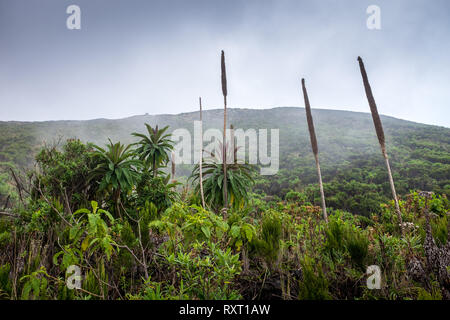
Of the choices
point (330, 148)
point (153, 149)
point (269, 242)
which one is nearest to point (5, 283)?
point (269, 242)

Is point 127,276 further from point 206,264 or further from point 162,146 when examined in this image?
point 162,146

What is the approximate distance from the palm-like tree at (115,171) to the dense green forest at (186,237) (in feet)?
0.10

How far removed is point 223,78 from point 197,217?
4.78m

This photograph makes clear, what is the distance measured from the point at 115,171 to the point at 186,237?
3.74 meters

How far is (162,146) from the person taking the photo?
25.0 ft

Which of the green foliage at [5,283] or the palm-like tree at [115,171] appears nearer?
the green foliage at [5,283]

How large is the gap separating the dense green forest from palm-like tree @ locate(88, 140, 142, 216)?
0.10 feet

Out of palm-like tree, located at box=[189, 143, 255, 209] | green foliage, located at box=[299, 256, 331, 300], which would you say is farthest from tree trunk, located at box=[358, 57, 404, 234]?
green foliage, located at box=[299, 256, 331, 300]

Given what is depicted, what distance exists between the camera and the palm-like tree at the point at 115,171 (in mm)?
4824

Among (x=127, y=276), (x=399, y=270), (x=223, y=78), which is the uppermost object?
(x=223, y=78)

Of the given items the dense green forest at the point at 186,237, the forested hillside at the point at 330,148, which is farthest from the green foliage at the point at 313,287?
the forested hillside at the point at 330,148

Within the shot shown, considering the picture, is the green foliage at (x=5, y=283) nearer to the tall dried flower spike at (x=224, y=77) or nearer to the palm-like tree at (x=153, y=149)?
the tall dried flower spike at (x=224, y=77)

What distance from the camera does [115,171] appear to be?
16.0ft
